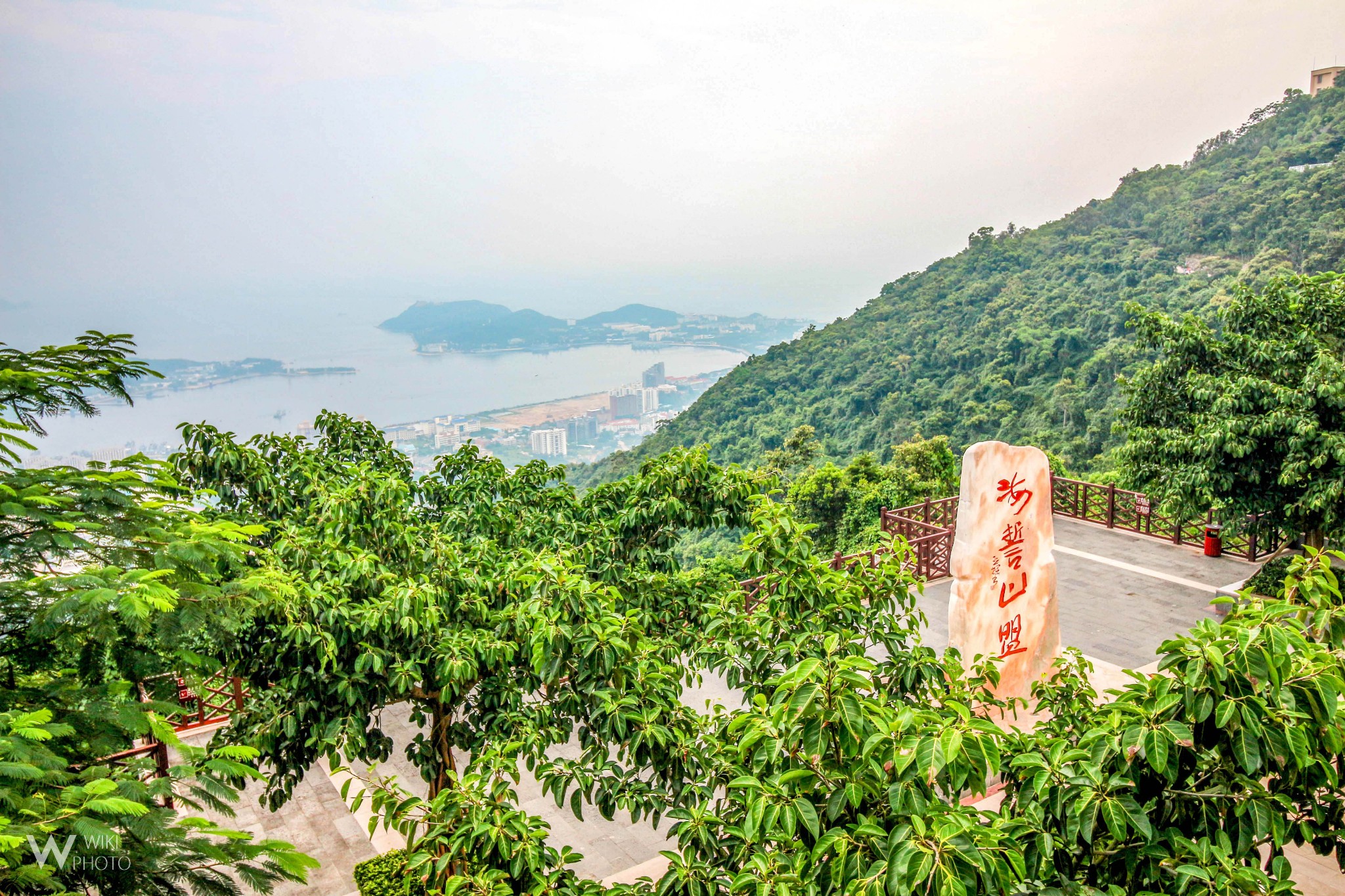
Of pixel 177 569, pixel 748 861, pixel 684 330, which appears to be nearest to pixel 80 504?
pixel 177 569

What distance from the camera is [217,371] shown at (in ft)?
103

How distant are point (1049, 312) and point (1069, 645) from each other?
847 inches

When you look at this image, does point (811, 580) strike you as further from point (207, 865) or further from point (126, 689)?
point (126, 689)

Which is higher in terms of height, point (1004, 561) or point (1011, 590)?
point (1004, 561)

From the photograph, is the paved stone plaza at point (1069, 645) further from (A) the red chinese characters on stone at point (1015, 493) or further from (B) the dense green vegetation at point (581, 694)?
(A) the red chinese characters on stone at point (1015, 493)

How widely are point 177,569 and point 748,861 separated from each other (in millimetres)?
2465

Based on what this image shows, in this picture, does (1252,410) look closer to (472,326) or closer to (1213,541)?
(1213,541)

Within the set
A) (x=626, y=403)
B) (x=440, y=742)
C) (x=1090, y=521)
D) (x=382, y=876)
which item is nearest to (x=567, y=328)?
(x=626, y=403)

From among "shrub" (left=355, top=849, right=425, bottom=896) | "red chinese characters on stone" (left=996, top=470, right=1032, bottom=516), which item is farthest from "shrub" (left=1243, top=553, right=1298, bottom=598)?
"shrub" (left=355, top=849, right=425, bottom=896)

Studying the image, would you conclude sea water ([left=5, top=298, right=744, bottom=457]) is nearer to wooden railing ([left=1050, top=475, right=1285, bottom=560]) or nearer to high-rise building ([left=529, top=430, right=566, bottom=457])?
high-rise building ([left=529, top=430, right=566, bottom=457])

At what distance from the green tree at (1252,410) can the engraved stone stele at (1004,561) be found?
10.1 feet

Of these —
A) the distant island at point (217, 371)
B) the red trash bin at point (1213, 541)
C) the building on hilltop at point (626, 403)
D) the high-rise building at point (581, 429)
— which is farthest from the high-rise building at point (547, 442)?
the red trash bin at point (1213, 541)

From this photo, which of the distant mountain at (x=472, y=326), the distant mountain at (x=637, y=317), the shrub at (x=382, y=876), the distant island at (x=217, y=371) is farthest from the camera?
the distant mountain at (x=637, y=317)

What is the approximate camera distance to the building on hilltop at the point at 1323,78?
32.4 metres
